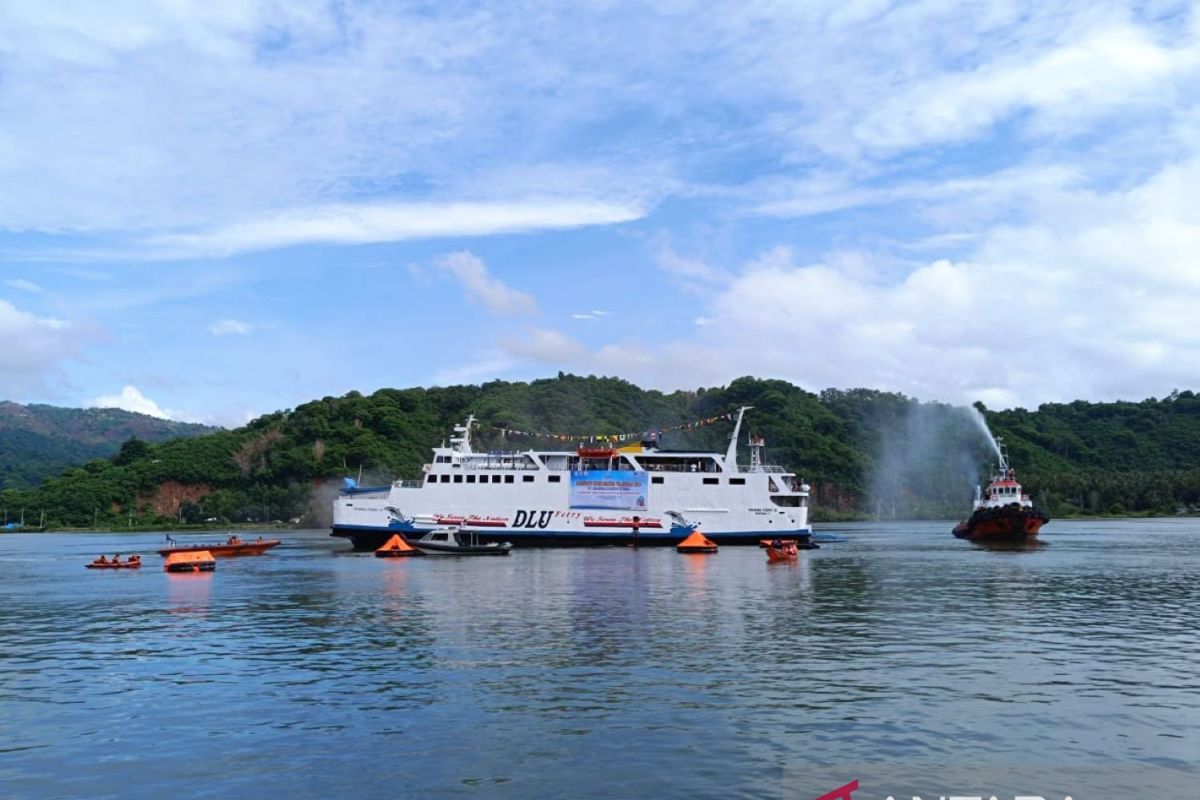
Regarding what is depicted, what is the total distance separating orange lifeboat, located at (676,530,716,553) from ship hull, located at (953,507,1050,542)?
27.3 meters

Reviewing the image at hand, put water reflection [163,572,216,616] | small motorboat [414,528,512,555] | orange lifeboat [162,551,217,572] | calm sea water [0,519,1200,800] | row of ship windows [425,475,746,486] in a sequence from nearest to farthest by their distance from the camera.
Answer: calm sea water [0,519,1200,800]
water reflection [163,572,216,616]
orange lifeboat [162,551,217,572]
small motorboat [414,528,512,555]
row of ship windows [425,475,746,486]

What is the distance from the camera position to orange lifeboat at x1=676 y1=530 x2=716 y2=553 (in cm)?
6556

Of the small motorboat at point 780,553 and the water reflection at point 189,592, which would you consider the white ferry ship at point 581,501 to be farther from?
the water reflection at point 189,592

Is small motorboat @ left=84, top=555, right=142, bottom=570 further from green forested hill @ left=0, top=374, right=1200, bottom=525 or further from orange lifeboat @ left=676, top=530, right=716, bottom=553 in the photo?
green forested hill @ left=0, top=374, right=1200, bottom=525

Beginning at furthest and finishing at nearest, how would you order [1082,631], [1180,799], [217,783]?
Result: [1082,631]
[217,783]
[1180,799]

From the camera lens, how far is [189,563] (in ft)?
178

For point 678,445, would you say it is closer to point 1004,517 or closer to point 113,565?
point 1004,517

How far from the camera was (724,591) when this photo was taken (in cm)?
3875

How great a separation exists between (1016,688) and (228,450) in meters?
148

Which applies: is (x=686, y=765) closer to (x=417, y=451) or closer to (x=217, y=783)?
(x=217, y=783)

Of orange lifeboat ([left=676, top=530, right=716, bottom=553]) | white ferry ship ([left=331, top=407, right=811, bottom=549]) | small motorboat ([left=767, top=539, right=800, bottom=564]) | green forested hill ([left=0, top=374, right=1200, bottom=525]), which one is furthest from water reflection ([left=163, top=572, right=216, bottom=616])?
green forested hill ([left=0, top=374, right=1200, bottom=525])

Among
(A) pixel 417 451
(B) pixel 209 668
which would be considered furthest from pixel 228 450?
(B) pixel 209 668

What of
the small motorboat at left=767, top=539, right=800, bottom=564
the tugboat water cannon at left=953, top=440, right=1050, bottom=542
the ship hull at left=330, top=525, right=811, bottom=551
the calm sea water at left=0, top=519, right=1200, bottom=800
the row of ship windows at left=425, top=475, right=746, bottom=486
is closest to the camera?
the calm sea water at left=0, top=519, right=1200, bottom=800

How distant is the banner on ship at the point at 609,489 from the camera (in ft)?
233
